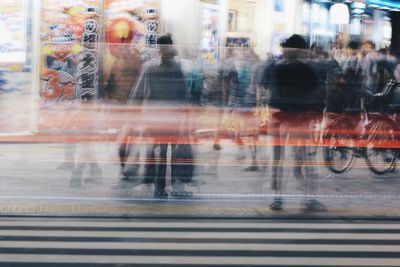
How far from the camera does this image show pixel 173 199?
8.81 meters

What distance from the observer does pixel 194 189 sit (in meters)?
9.38

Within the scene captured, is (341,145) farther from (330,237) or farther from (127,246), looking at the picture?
(127,246)

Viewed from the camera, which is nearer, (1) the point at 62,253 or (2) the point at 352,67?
(1) the point at 62,253

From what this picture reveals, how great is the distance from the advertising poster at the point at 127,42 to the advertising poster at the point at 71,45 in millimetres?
192

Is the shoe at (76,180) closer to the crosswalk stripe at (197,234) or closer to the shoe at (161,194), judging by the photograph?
the shoe at (161,194)

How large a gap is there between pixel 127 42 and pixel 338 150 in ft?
10.4

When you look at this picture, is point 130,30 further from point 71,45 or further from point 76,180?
point 76,180

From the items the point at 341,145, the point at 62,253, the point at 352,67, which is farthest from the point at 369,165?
the point at 62,253

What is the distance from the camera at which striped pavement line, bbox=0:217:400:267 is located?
6141 millimetres

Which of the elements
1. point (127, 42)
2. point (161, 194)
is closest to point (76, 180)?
point (161, 194)

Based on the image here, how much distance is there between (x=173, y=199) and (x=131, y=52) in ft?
6.11

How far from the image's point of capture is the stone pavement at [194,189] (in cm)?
821

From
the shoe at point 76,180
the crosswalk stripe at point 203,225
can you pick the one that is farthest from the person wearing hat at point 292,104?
the shoe at point 76,180

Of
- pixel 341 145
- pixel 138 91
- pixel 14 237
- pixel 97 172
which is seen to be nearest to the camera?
pixel 14 237
